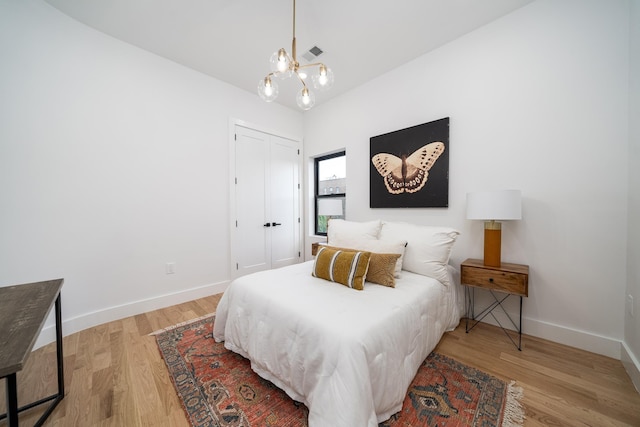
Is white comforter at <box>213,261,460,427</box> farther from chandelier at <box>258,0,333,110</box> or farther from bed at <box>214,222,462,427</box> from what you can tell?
chandelier at <box>258,0,333,110</box>

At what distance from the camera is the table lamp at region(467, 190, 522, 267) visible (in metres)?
1.78

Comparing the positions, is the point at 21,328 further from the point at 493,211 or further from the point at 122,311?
the point at 493,211

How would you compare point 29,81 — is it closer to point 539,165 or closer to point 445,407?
point 445,407

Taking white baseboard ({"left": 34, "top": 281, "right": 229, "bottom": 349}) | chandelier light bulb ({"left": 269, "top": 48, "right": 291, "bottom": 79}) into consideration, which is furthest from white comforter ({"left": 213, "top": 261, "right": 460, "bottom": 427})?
chandelier light bulb ({"left": 269, "top": 48, "right": 291, "bottom": 79})

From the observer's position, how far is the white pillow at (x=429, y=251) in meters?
1.94

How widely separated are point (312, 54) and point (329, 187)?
1950 mm

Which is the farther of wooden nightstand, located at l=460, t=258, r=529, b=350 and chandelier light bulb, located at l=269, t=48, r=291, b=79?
wooden nightstand, located at l=460, t=258, r=529, b=350

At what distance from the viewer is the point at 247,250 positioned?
3340mm

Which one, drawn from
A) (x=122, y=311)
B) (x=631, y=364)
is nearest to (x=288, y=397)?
(x=122, y=311)

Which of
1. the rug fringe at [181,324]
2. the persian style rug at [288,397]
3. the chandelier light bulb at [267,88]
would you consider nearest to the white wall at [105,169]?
the rug fringe at [181,324]

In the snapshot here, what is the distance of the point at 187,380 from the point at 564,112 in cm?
348

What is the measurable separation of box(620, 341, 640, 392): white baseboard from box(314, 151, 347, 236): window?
112 inches

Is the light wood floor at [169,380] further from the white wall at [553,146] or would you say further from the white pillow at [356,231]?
the white pillow at [356,231]

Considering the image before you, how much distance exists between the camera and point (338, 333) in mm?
1094
